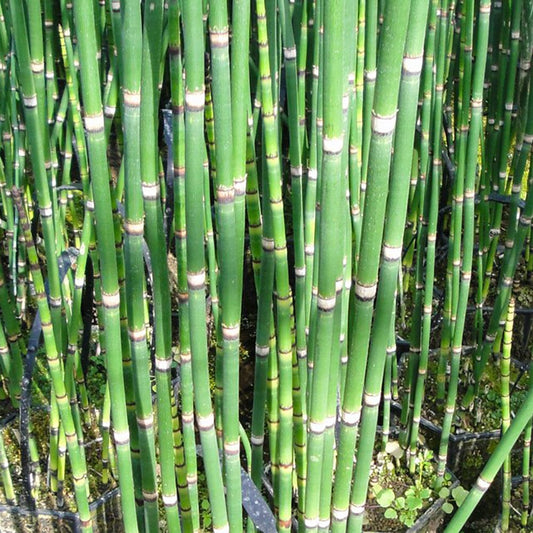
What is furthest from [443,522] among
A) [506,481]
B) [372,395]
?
[372,395]

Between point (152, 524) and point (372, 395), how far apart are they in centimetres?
37

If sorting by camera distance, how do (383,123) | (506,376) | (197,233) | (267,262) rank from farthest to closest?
(506,376) → (267,262) → (197,233) → (383,123)

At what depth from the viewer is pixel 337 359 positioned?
0.73 metres

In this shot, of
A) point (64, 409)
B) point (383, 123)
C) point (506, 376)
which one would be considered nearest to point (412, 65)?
point (383, 123)

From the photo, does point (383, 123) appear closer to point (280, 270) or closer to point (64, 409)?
point (280, 270)

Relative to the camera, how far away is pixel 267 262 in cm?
87

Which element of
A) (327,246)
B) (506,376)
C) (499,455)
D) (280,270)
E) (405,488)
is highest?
(327,246)

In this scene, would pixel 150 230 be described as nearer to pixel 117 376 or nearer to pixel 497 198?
pixel 117 376

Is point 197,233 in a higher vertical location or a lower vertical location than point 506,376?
higher

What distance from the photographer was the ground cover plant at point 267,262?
24.2 inches

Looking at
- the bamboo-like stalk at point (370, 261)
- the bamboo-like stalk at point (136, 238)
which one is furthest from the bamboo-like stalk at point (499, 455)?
the bamboo-like stalk at point (136, 238)

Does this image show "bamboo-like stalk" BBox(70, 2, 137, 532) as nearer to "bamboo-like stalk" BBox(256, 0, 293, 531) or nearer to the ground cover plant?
the ground cover plant

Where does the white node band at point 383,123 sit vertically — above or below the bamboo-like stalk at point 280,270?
above

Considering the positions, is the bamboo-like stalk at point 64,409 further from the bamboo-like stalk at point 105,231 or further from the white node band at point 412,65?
the white node band at point 412,65
